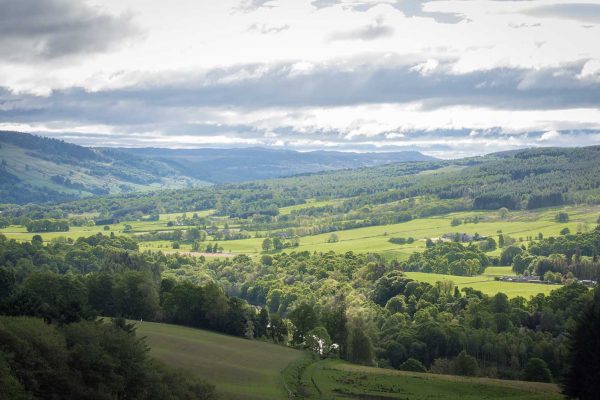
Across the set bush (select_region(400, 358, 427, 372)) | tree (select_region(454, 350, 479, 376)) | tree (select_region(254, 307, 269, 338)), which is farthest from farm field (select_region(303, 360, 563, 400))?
tree (select_region(254, 307, 269, 338))

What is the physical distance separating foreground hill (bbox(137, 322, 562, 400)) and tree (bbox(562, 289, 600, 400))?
6451 millimetres

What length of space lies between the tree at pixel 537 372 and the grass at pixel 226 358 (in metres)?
31.1

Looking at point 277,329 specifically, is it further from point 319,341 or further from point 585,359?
point 585,359

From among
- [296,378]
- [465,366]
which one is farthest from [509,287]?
[296,378]

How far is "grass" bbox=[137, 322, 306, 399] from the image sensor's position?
249 ft

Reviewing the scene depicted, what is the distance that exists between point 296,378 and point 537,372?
36.6m

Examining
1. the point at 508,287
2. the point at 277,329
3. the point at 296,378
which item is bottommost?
the point at 508,287

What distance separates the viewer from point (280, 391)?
7706 centimetres

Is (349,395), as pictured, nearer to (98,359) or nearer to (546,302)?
(98,359)

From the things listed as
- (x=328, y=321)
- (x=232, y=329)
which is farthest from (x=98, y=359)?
(x=328, y=321)

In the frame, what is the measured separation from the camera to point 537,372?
101812 mm

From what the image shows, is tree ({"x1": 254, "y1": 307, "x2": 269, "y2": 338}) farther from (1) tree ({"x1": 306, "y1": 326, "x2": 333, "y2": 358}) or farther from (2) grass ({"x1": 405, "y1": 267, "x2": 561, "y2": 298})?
(2) grass ({"x1": 405, "y1": 267, "x2": 561, "y2": 298})

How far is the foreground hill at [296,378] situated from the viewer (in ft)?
252

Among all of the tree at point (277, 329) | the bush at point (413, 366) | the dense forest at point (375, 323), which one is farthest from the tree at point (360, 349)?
the tree at point (277, 329)
